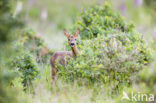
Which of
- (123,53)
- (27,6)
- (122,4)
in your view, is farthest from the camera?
(27,6)

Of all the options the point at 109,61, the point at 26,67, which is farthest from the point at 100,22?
the point at 26,67

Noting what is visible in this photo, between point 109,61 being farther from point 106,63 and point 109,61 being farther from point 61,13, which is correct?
point 61,13

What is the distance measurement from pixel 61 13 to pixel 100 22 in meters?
20.2

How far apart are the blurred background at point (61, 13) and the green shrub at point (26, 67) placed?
1362 cm

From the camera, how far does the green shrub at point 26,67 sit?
32.6 feet

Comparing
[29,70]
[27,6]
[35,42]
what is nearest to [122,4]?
[27,6]

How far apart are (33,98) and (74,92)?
1.06 meters

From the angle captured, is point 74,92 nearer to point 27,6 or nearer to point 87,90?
point 87,90

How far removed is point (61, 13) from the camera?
31.8m

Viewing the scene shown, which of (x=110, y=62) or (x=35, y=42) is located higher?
(x=35, y=42)

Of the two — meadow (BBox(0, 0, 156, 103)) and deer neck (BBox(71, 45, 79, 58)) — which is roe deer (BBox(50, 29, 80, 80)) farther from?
meadow (BBox(0, 0, 156, 103))

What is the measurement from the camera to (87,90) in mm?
9016

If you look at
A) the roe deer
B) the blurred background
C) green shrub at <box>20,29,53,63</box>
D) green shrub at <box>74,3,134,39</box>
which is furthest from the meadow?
the blurred background

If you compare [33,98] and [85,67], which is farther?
[85,67]
